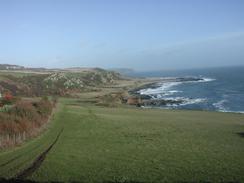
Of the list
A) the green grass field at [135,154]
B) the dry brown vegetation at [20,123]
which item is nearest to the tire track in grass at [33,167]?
the green grass field at [135,154]

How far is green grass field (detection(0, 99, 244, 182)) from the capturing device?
19.8 metres

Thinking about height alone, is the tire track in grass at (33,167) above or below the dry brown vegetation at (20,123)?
below

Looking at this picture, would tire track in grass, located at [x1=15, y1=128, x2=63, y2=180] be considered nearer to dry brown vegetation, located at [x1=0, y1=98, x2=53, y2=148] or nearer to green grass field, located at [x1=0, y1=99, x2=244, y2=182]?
green grass field, located at [x1=0, y1=99, x2=244, y2=182]

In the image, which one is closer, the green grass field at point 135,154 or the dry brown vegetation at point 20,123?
the green grass field at point 135,154

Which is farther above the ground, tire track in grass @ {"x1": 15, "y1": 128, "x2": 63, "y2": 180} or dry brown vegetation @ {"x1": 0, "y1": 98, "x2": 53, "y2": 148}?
dry brown vegetation @ {"x1": 0, "y1": 98, "x2": 53, "y2": 148}

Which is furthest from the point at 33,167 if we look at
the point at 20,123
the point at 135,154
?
the point at 20,123

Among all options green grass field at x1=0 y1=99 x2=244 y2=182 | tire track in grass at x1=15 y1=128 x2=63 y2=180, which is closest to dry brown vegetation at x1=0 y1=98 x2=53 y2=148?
green grass field at x1=0 y1=99 x2=244 y2=182

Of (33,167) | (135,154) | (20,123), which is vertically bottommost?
(135,154)

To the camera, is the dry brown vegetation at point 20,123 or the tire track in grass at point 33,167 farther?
the dry brown vegetation at point 20,123

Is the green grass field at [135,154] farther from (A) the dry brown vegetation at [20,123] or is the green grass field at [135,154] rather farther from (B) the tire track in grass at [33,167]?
(A) the dry brown vegetation at [20,123]

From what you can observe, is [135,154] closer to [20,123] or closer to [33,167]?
[33,167]

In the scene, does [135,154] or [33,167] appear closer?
[33,167]

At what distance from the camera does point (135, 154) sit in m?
25.3

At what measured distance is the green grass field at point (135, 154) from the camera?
19.8 m
